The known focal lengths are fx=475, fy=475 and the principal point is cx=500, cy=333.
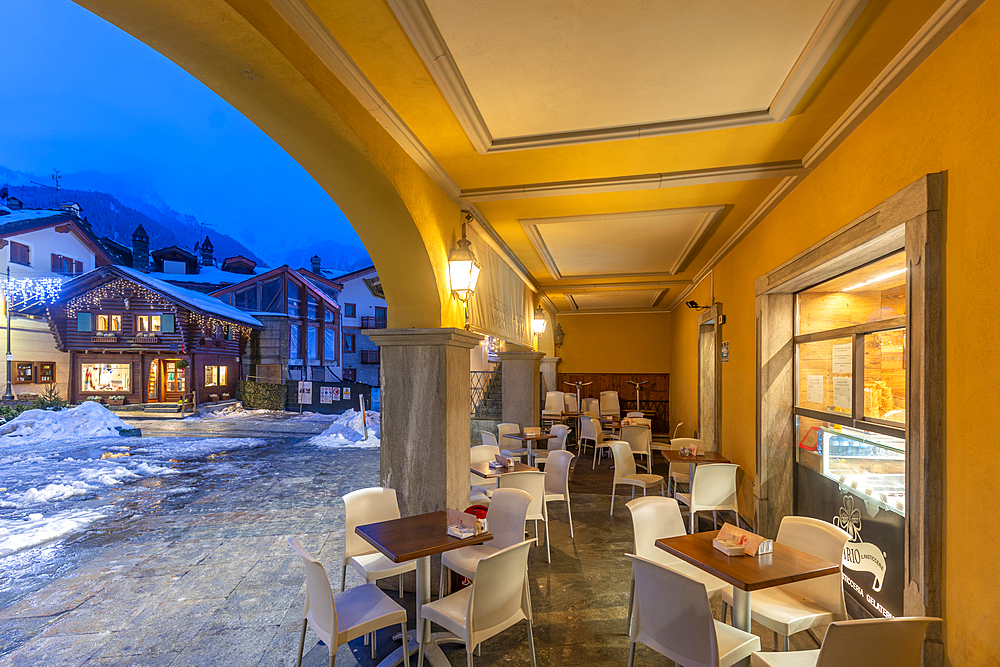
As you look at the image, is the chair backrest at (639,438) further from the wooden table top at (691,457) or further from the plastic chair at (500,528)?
the plastic chair at (500,528)

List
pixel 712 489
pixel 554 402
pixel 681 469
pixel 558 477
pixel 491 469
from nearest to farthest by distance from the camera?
pixel 712 489 < pixel 491 469 < pixel 558 477 < pixel 681 469 < pixel 554 402

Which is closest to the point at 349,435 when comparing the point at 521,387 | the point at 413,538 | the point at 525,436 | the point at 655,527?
the point at 521,387

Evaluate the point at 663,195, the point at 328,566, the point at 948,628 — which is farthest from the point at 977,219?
the point at 328,566

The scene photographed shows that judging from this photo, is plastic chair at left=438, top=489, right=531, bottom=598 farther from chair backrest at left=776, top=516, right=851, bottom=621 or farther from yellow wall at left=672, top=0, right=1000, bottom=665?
yellow wall at left=672, top=0, right=1000, bottom=665

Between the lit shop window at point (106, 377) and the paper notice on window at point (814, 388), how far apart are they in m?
20.6

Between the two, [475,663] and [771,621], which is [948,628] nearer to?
[771,621]

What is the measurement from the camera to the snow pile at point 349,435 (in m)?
11.6

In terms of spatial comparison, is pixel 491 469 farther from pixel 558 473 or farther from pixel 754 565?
pixel 754 565

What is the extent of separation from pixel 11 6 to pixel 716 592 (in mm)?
93058

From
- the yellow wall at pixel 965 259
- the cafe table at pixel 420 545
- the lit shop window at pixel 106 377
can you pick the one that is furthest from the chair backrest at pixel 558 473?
the lit shop window at pixel 106 377

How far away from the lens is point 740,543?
2586 mm

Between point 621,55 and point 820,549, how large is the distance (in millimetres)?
2844

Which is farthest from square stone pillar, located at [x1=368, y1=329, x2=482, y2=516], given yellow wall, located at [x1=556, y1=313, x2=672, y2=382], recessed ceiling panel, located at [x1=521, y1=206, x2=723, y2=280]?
yellow wall, located at [x1=556, y1=313, x2=672, y2=382]

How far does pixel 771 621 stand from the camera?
244cm
